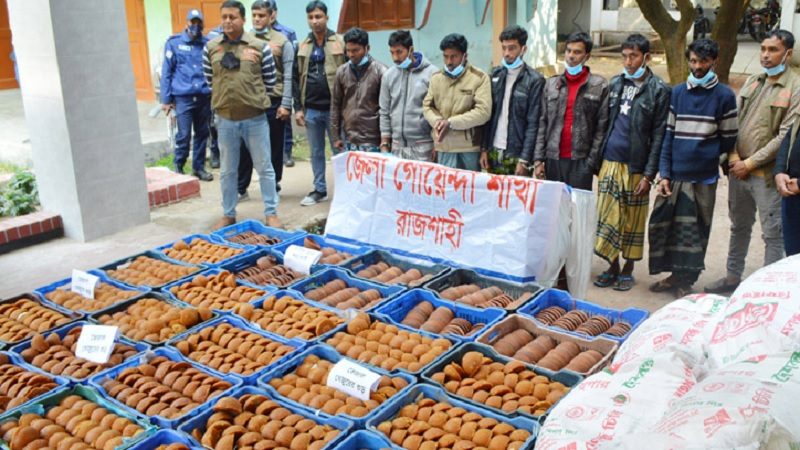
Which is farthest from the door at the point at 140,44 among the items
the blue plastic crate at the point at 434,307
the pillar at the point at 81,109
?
the blue plastic crate at the point at 434,307

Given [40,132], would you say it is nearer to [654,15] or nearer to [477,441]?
[477,441]

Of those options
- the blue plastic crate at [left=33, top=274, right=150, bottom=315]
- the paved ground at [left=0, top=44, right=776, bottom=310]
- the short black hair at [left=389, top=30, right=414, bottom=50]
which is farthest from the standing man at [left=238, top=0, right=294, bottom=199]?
the blue plastic crate at [left=33, top=274, right=150, bottom=315]

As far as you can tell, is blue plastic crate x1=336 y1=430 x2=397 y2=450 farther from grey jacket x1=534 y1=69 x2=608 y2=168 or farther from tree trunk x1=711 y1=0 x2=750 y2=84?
tree trunk x1=711 y1=0 x2=750 y2=84

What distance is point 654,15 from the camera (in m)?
9.80

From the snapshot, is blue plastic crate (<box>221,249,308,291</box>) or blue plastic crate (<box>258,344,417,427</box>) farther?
blue plastic crate (<box>221,249,308,291</box>)

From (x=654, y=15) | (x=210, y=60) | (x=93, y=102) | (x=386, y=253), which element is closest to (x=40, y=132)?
(x=93, y=102)

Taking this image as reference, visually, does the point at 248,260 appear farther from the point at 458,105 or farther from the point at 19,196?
the point at 19,196

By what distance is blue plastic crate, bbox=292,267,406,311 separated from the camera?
440 centimetres

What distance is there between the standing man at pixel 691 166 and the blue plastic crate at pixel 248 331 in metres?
3.09

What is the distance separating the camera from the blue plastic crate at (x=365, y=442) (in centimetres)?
292

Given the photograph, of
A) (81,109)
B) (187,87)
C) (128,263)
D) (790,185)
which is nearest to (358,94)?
(81,109)

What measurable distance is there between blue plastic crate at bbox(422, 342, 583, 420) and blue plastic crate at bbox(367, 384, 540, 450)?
0.03 m

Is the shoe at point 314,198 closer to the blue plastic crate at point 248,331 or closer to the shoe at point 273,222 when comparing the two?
the shoe at point 273,222

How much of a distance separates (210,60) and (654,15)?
19.9 feet
